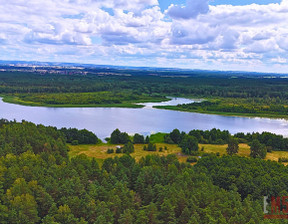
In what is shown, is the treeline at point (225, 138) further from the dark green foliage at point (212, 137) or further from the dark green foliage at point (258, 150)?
the dark green foliage at point (258, 150)

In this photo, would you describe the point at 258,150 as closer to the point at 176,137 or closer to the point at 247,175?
the point at 176,137

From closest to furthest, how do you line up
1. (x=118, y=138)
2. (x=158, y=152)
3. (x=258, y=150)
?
(x=258, y=150)
(x=158, y=152)
(x=118, y=138)

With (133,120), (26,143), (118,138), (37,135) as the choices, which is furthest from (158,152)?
(133,120)

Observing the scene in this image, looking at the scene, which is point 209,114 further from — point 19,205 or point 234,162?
point 19,205

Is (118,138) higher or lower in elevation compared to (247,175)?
lower

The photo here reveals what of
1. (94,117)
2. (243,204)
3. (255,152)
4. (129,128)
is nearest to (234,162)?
(243,204)

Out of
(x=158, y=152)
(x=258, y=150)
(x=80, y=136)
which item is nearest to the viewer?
(x=258, y=150)

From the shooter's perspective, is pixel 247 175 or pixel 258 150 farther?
pixel 258 150

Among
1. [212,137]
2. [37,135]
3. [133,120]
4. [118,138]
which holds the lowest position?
[118,138]
